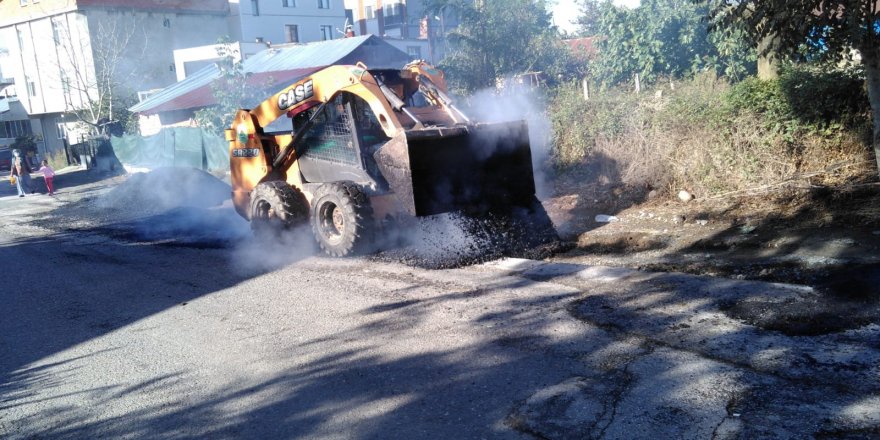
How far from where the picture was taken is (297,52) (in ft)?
106

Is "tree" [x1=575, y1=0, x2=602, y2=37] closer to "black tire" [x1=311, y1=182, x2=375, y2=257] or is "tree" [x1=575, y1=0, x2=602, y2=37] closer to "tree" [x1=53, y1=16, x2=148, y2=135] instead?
"tree" [x1=53, y1=16, x2=148, y2=135]

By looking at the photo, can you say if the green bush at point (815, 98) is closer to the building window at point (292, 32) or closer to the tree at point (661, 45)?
the tree at point (661, 45)

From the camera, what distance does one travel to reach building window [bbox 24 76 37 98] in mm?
46931

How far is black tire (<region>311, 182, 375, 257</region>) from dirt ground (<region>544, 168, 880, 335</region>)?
2477 mm

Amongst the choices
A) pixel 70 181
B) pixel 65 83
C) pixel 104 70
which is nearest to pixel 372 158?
pixel 70 181

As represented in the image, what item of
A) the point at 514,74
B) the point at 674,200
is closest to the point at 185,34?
the point at 514,74

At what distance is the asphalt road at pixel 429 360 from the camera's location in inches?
176

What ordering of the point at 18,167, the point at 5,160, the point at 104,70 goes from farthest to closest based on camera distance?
the point at 5,160 → the point at 104,70 → the point at 18,167

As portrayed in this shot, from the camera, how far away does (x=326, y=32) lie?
52.8 metres

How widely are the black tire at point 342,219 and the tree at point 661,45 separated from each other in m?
9.36

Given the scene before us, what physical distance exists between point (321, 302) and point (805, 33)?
250 inches

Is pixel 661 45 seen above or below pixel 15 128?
below

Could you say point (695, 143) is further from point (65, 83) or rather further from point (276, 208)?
point (65, 83)

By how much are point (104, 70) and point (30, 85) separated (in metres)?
14.4
